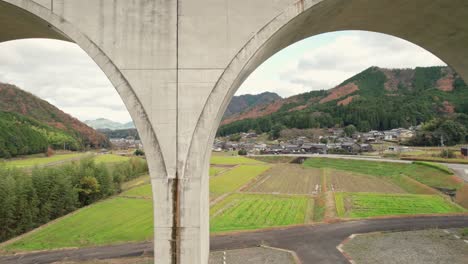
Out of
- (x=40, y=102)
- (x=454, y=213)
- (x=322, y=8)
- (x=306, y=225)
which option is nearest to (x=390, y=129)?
(x=454, y=213)

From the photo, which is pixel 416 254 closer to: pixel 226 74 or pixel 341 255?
pixel 341 255

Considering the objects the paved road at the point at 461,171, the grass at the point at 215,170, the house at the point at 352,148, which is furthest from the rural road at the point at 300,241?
the house at the point at 352,148

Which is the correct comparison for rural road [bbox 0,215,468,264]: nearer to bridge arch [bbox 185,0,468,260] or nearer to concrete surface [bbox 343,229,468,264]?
concrete surface [bbox 343,229,468,264]

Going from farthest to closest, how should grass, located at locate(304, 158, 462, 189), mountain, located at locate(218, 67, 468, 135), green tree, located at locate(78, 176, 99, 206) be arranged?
mountain, located at locate(218, 67, 468, 135) → green tree, located at locate(78, 176, 99, 206) → grass, located at locate(304, 158, 462, 189)

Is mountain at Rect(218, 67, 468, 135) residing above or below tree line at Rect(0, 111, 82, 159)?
above

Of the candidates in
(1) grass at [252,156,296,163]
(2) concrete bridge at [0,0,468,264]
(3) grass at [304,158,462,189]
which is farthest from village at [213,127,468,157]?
(2) concrete bridge at [0,0,468,264]

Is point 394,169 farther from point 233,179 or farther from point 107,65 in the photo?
point 107,65

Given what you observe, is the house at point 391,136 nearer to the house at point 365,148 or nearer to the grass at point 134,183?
the house at point 365,148
